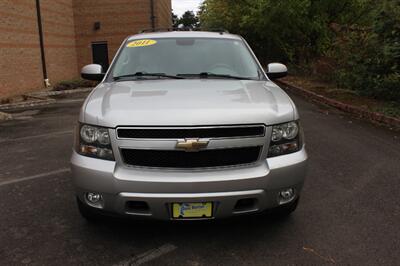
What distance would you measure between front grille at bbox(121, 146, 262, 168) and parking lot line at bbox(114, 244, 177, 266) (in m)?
0.75

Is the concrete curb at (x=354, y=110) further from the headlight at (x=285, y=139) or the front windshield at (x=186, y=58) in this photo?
the headlight at (x=285, y=139)

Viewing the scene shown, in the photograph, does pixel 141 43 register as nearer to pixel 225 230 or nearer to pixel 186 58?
pixel 186 58

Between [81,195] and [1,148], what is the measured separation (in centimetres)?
446

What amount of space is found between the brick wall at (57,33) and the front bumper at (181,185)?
1310 cm

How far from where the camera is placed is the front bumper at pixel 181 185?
A: 110 inches

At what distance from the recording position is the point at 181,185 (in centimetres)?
278

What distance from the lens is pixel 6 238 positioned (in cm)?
341

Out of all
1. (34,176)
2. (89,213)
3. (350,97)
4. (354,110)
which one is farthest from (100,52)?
(89,213)

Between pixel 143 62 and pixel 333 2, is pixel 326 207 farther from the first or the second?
pixel 333 2

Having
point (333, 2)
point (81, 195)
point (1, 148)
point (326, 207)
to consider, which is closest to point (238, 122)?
point (81, 195)

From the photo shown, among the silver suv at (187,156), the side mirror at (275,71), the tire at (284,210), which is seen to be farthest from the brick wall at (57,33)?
the tire at (284,210)

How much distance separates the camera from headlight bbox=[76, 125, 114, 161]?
9.62 ft

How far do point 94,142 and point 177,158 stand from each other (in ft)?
2.17

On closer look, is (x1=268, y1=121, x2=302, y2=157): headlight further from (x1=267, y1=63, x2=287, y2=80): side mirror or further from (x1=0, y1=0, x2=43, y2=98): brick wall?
(x1=0, y1=0, x2=43, y2=98): brick wall
